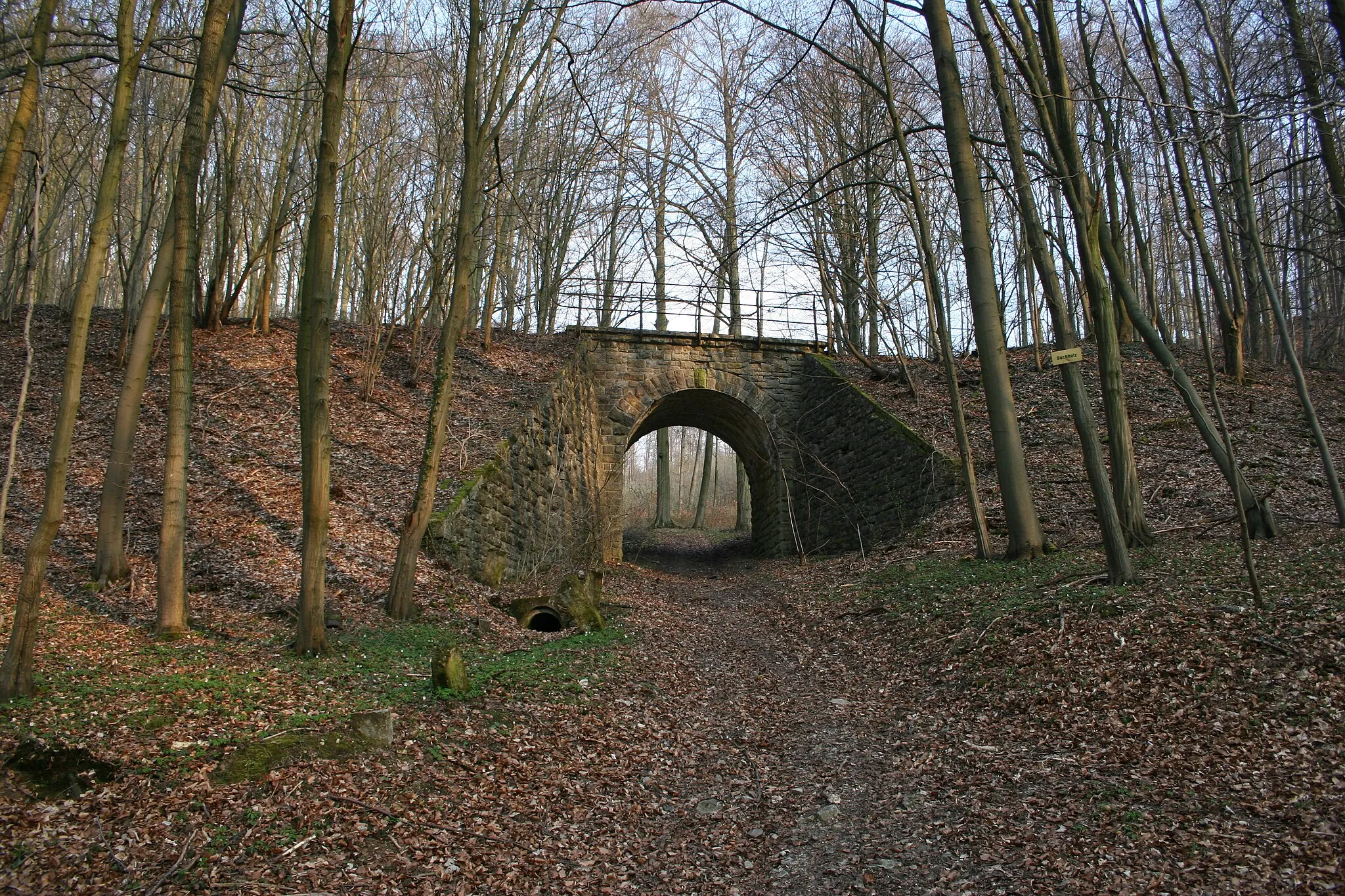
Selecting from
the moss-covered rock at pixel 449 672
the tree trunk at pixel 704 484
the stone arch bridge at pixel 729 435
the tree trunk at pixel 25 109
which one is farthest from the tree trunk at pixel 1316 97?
the tree trunk at pixel 704 484

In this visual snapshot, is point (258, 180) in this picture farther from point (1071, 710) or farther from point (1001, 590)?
point (1071, 710)

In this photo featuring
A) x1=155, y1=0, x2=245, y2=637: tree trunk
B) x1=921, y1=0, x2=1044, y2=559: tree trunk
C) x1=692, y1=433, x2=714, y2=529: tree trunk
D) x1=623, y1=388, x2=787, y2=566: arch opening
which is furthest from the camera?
x1=692, y1=433, x2=714, y2=529: tree trunk

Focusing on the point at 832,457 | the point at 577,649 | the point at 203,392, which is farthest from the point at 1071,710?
the point at 203,392

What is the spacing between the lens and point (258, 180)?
13398 mm

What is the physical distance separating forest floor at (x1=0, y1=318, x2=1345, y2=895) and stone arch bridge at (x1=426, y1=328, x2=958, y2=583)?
271 centimetres

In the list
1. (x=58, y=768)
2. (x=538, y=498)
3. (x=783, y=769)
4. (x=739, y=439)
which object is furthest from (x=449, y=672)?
(x=739, y=439)

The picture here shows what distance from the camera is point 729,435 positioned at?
63.0 feet

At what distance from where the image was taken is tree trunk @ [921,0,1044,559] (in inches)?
310

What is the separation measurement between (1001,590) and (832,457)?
8.29m

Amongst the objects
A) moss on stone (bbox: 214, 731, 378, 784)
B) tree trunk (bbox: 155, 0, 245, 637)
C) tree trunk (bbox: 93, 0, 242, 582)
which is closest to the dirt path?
moss on stone (bbox: 214, 731, 378, 784)

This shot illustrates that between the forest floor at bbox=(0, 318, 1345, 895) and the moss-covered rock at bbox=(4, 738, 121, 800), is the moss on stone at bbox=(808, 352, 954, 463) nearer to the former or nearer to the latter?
the forest floor at bbox=(0, 318, 1345, 895)

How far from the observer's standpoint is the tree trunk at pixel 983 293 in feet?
25.8

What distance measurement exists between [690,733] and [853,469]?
31.8 ft

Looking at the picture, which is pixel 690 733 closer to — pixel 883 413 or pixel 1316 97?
pixel 883 413
